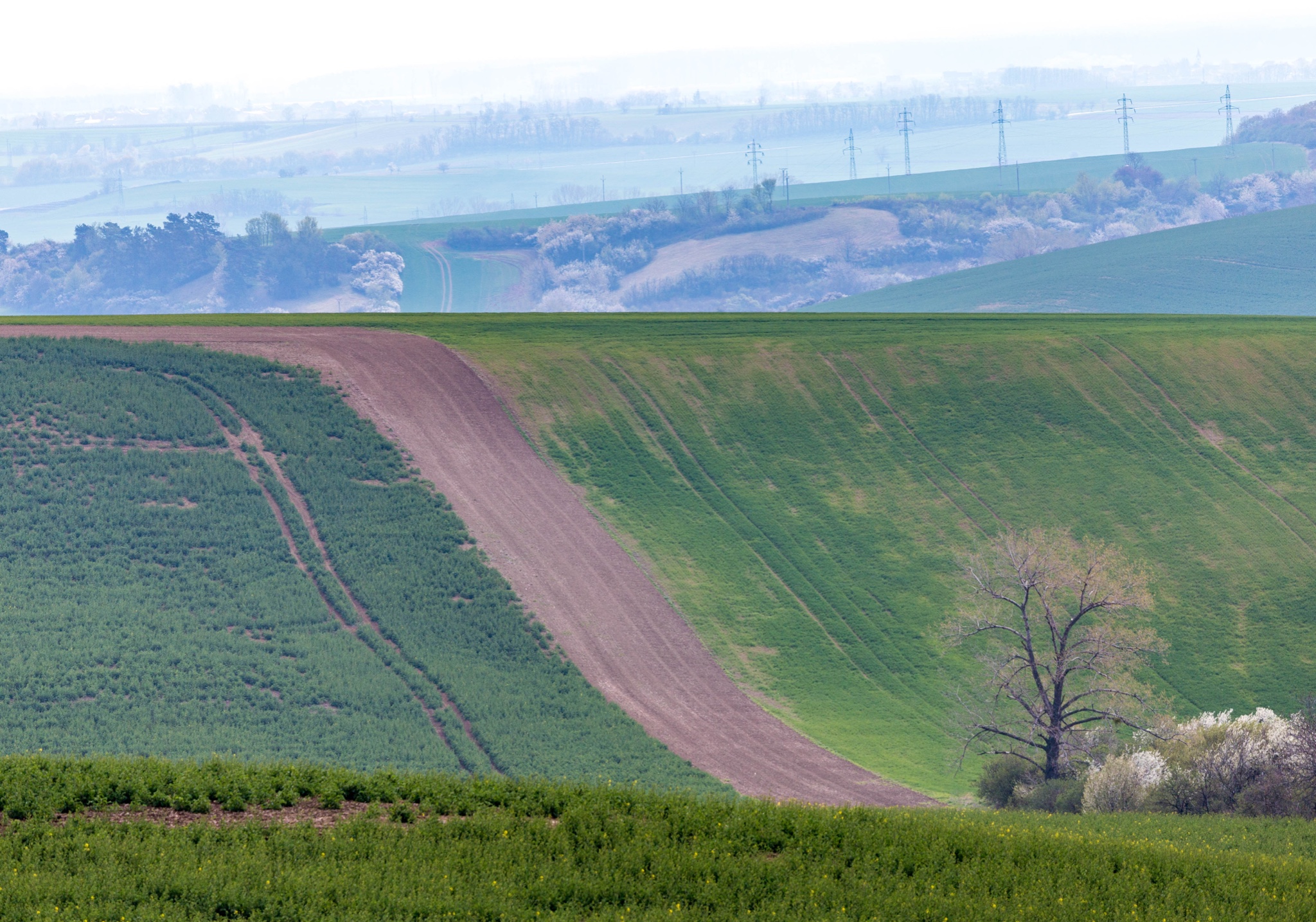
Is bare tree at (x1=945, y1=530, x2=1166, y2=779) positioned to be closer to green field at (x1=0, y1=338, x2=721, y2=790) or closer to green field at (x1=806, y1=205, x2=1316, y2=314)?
green field at (x1=0, y1=338, x2=721, y2=790)

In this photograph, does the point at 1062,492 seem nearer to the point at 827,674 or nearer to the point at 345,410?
the point at 827,674

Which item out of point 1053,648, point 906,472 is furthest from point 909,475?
point 1053,648

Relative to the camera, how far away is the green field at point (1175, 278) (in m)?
164

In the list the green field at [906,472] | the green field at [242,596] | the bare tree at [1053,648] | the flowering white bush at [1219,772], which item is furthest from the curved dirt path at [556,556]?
the flowering white bush at [1219,772]

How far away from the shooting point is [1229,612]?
56906mm

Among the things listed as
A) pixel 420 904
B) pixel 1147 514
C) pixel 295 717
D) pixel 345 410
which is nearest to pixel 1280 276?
pixel 1147 514

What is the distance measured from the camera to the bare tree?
143ft

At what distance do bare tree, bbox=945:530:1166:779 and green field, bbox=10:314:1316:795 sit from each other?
6.53ft

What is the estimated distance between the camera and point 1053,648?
49.2m

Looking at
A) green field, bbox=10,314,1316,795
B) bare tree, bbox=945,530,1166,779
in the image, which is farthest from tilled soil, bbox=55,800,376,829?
green field, bbox=10,314,1316,795

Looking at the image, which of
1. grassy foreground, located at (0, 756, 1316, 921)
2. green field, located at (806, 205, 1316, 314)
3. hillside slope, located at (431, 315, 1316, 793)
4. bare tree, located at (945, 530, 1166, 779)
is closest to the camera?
grassy foreground, located at (0, 756, 1316, 921)

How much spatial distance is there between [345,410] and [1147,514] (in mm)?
45429

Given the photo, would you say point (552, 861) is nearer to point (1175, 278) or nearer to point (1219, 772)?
point (1219, 772)

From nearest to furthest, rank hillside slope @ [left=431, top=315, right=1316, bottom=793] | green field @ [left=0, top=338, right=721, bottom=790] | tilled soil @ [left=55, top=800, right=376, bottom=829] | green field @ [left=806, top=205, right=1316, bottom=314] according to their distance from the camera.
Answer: tilled soil @ [left=55, top=800, right=376, bottom=829]
green field @ [left=0, top=338, right=721, bottom=790]
hillside slope @ [left=431, top=315, right=1316, bottom=793]
green field @ [left=806, top=205, right=1316, bottom=314]
